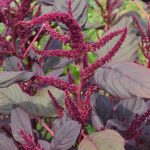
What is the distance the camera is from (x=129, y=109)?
1283 millimetres

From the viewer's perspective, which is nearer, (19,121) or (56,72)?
(19,121)

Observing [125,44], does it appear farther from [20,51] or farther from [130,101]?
[20,51]

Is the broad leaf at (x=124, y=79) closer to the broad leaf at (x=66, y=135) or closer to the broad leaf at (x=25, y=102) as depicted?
the broad leaf at (x=66, y=135)

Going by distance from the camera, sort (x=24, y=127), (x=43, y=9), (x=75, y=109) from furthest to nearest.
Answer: (x=43, y=9) < (x=24, y=127) < (x=75, y=109)

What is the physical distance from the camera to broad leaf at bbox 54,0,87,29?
1.11m

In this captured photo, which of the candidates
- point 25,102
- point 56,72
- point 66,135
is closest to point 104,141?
point 66,135

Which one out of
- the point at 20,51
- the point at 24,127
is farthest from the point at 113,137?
the point at 20,51

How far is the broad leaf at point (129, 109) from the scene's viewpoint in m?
1.27

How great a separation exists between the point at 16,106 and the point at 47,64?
0.42m

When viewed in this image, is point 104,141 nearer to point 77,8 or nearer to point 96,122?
point 96,122

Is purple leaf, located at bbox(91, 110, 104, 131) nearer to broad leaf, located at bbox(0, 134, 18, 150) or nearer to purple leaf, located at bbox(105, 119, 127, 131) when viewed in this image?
purple leaf, located at bbox(105, 119, 127, 131)

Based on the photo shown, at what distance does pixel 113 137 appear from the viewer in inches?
38.8

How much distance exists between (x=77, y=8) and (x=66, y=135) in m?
0.36

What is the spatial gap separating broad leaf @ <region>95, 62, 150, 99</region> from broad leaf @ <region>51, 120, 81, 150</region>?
0.46ft
